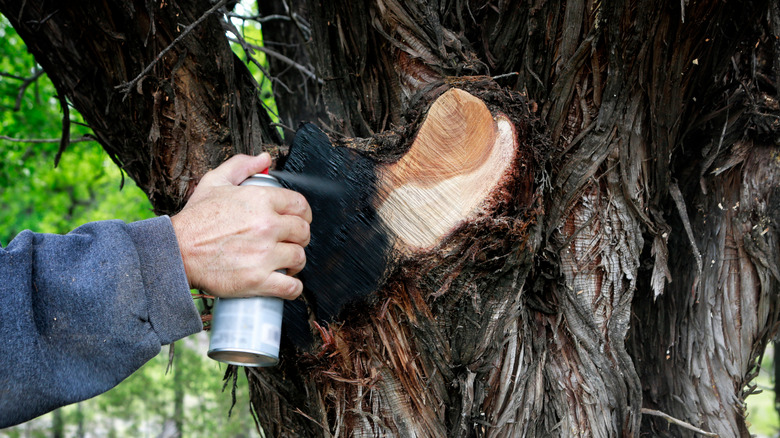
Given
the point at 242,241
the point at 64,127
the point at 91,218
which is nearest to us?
the point at 242,241

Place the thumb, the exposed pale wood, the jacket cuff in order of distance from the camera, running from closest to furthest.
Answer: the jacket cuff, the exposed pale wood, the thumb

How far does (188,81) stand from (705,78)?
1619mm

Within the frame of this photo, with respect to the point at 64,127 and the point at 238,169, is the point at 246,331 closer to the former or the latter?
the point at 238,169

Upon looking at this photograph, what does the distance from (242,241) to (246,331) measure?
0.22 metres

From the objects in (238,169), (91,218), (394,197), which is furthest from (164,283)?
(91,218)

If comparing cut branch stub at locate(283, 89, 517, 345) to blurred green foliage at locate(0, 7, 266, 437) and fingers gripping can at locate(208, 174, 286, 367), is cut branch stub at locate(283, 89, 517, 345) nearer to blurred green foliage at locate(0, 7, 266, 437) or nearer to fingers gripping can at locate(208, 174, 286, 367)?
fingers gripping can at locate(208, 174, 286, 367)

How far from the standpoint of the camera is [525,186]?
1.35 m

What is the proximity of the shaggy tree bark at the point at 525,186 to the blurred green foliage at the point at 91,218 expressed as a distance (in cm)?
483

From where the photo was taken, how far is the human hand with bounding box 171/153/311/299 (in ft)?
4.11

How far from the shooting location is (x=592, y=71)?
144cm

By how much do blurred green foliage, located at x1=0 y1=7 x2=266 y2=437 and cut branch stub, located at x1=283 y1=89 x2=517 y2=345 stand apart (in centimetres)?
539

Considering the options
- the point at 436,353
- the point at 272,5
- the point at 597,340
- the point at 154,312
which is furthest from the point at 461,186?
the point at 272,5

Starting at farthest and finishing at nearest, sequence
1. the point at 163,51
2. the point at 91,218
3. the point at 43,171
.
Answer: the point at 91,218, the point at 43,171, the point at 163,51

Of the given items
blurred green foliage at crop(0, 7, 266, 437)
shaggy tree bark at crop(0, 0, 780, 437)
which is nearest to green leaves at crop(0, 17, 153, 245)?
blurred green foliage at crop(0, 7, 266, 437)
